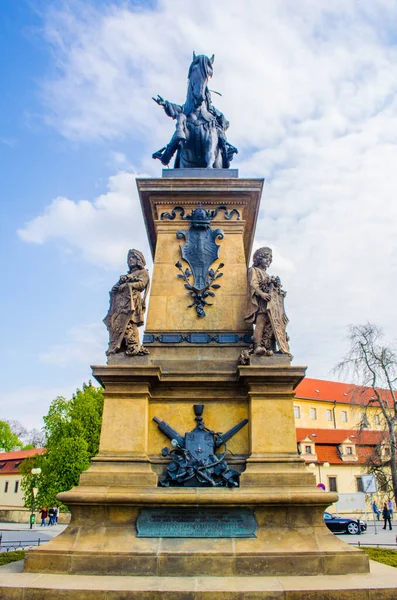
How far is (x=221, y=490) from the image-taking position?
7258 millimetres

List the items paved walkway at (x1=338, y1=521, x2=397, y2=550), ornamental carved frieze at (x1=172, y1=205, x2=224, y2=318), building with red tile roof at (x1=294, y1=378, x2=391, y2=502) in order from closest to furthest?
ornamental carved frieze at (x1=172, y1=205, x2=224, y2=318) < paved walkway at (x1=338, y1=521, x2=397, y2=550) < building with red tile roof at (x1=294, y1=378, x2=391, y2=502)

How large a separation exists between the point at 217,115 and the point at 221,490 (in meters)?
8.47

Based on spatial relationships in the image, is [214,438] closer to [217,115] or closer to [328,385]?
[217,115]

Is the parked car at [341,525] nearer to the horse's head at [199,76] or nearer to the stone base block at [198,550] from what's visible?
the stone base block at [198,550]

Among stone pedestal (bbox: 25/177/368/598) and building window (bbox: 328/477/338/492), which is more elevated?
building window (bbox: 328/477/338/492)

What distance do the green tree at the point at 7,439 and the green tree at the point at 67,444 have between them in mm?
48004

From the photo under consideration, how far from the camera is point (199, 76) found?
12.0 m

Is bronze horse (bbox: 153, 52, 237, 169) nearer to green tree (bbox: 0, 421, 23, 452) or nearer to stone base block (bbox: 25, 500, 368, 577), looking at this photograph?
stone base block (bbox: 25, 500, 368, 577)

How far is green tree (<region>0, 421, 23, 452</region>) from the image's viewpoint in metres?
86.0

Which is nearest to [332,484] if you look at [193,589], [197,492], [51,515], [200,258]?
[51,515]

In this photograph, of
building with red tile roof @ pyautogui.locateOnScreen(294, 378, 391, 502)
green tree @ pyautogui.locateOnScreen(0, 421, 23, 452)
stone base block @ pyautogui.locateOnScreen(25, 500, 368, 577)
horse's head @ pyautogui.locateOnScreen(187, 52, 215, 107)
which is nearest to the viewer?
stone base block @ pyautogui.locateOnScreen(25, 500, 368, 577)

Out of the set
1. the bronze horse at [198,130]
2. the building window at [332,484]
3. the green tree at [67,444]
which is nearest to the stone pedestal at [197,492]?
the bronze horse at [198,130]

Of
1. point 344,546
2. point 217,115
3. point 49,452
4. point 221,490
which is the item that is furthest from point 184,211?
point 49,452

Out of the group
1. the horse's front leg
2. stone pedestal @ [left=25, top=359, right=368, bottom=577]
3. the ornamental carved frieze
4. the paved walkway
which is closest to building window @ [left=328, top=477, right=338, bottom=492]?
the paved walkway
